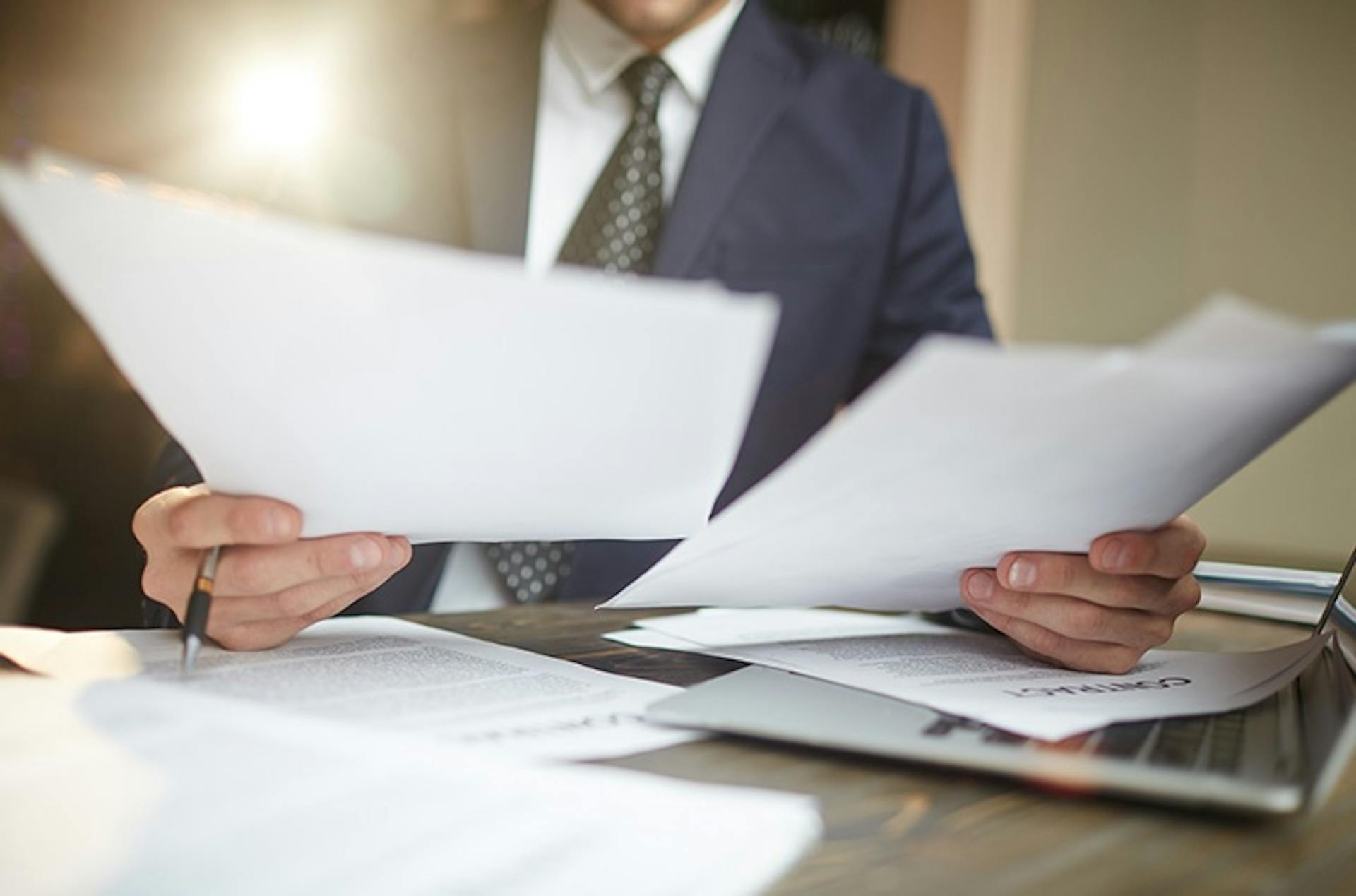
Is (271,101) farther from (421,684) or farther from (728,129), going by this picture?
(421,684)

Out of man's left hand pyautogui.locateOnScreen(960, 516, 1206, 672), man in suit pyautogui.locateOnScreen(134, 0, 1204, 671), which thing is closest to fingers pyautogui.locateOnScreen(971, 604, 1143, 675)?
man's left hand pyautogui.locateOnScreen(960, 516, 1206, 672)

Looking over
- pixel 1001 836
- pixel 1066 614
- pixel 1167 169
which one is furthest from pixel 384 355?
pixel 1167 169

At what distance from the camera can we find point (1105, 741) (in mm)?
390

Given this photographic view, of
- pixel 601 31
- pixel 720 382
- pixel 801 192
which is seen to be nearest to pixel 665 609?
pixel 720 382

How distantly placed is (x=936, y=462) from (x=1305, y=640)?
0.30 metres

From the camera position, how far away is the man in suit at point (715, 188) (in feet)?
3.57

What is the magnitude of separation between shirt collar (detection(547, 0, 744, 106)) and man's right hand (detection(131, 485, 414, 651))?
0.78 m

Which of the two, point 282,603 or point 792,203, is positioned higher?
point 792,203

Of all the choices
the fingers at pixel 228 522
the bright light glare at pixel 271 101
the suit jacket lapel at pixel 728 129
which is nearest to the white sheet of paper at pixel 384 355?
the fingers at pixel 228 522

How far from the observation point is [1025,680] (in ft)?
1.65

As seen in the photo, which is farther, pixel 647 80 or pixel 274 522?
pixel 647 80

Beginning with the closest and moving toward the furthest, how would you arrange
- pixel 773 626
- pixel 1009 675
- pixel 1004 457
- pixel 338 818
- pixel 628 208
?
pixel 338 818 → pixel 1004 457 → pixel 1009 675 → pixel 773 626 → pixel 628 208

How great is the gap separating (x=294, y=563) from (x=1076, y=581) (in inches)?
13.5

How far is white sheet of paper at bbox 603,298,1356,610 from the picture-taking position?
1.18 feet
